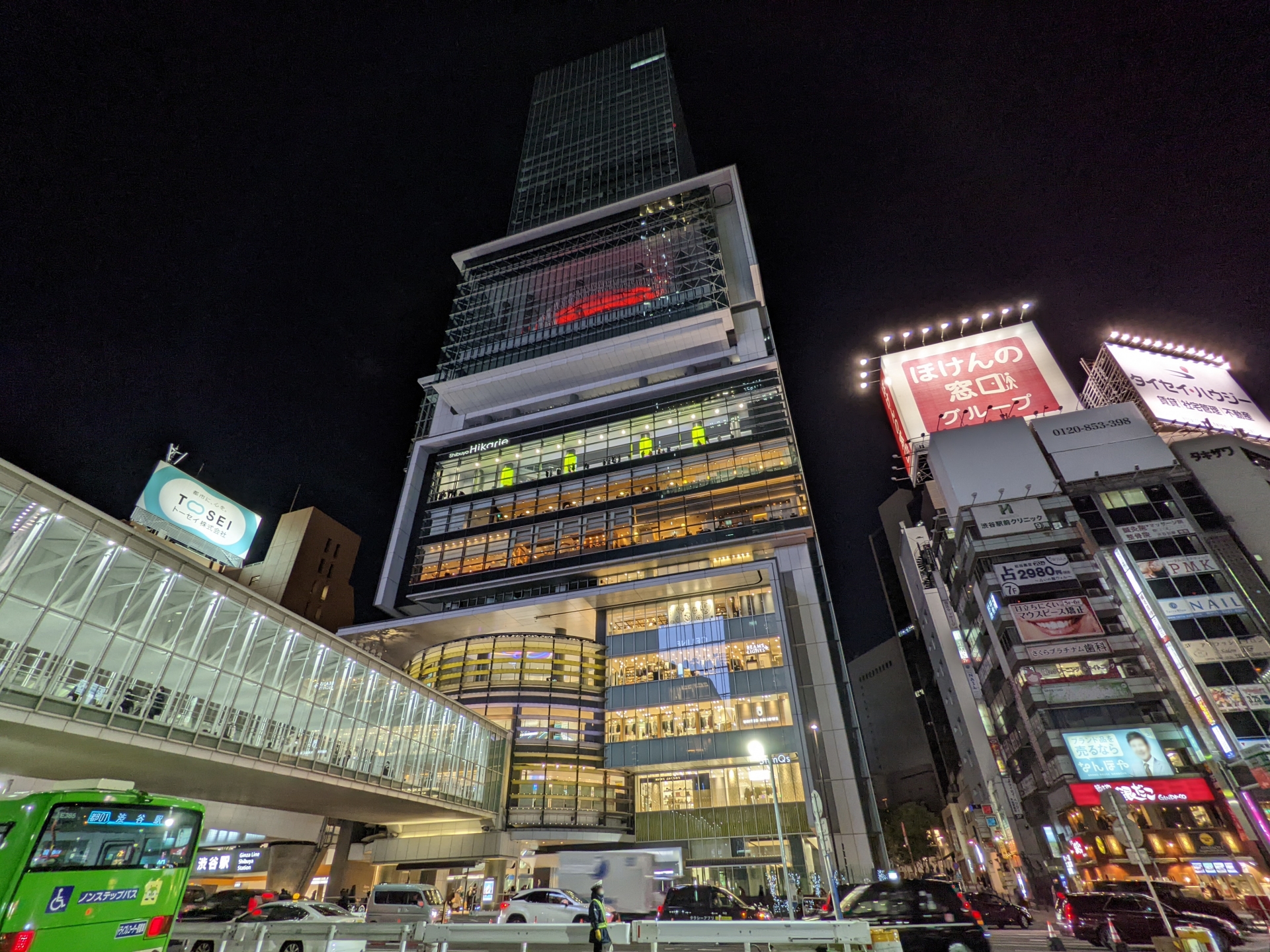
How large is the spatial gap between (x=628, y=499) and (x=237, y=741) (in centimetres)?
3999

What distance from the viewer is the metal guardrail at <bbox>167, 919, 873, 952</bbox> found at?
9289mm

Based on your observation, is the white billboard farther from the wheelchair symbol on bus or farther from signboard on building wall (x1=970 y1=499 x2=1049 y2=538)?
the wheelchair symbol on bus

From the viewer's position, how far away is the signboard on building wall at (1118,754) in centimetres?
4166

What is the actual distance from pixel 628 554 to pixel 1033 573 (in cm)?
3752

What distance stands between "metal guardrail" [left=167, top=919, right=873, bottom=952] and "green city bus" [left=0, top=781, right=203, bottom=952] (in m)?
2.49

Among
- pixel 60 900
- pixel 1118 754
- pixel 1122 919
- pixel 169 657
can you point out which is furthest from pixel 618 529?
pixel 60 900

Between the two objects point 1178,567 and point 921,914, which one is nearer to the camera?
point 921,914

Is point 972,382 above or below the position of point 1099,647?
above

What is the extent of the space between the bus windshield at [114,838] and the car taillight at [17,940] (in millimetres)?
812

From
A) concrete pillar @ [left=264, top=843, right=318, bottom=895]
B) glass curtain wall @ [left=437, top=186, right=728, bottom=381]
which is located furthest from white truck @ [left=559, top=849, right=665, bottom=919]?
glass curtain wall @ [left=437, top=186, right=728, bottom=381]

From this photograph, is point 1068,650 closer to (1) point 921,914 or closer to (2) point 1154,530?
(2) point 1154,530

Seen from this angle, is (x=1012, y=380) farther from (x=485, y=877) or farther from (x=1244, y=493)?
(x=485, y=877)

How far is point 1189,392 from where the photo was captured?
57812 mm

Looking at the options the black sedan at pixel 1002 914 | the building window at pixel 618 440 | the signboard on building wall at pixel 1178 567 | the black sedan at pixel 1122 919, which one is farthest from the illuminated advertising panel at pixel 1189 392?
the black sedan at pixel 1122 919
